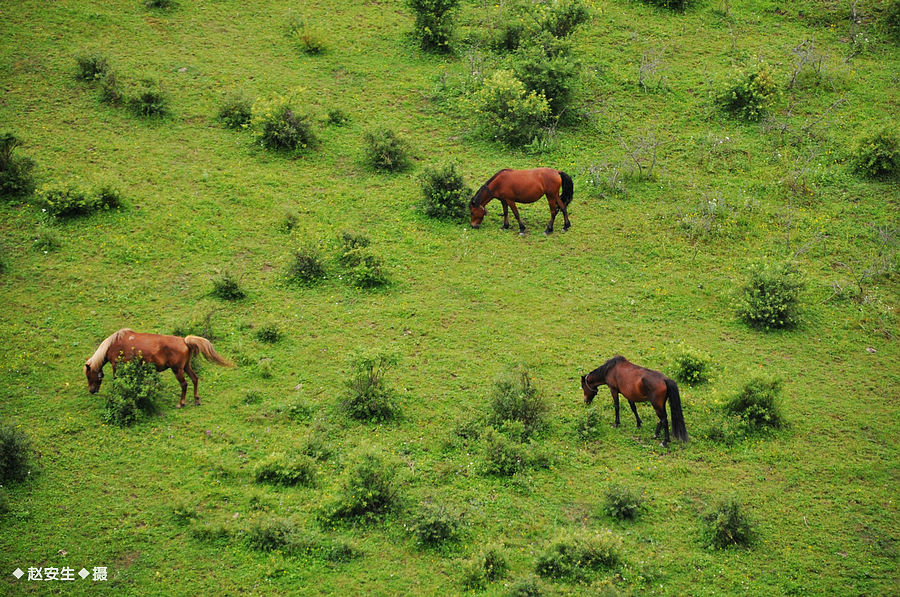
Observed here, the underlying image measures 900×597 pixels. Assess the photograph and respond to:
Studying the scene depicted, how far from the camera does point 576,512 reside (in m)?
10.8

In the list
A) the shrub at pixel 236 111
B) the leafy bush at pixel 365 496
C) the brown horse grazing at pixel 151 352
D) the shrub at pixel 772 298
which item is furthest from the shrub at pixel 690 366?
the shrub at pixel 236 111

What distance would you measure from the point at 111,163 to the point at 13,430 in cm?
953

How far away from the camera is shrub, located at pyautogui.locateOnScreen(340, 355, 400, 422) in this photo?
40.7 ft

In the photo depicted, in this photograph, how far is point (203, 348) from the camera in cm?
1258

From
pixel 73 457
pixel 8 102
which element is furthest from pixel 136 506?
pixel 8 102

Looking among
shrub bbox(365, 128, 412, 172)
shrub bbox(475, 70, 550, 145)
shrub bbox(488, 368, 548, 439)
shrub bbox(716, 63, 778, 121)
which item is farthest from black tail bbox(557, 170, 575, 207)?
shrub bbox(716, 63, 778, 121)

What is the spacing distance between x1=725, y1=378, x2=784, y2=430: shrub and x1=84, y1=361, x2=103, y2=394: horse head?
10.6 meters

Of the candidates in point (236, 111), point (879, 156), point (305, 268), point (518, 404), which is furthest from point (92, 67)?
point (879, 156)

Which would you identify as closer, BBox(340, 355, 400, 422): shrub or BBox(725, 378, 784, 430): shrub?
BBox(725, 378, 784, 430): shrub

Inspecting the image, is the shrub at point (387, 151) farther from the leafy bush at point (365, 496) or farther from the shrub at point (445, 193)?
the leafy bush at point (365, 496)

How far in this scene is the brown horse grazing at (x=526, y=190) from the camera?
16.8m

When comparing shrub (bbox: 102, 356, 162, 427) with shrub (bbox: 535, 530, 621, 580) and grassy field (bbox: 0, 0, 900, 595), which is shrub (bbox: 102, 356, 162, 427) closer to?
grassy field (bbox: 0, 0, 900, 595)

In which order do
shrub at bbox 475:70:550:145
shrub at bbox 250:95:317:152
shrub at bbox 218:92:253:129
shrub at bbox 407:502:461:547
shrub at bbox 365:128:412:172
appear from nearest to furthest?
shrub at bbox 407:502:461:547
shrub at bbox 365:128:412:172
shrub at bbox 250:95:317:152
shrub at bbox 475:70:550:145
shrub at bbox 218:92:253:129

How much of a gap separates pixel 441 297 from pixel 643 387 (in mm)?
5241
